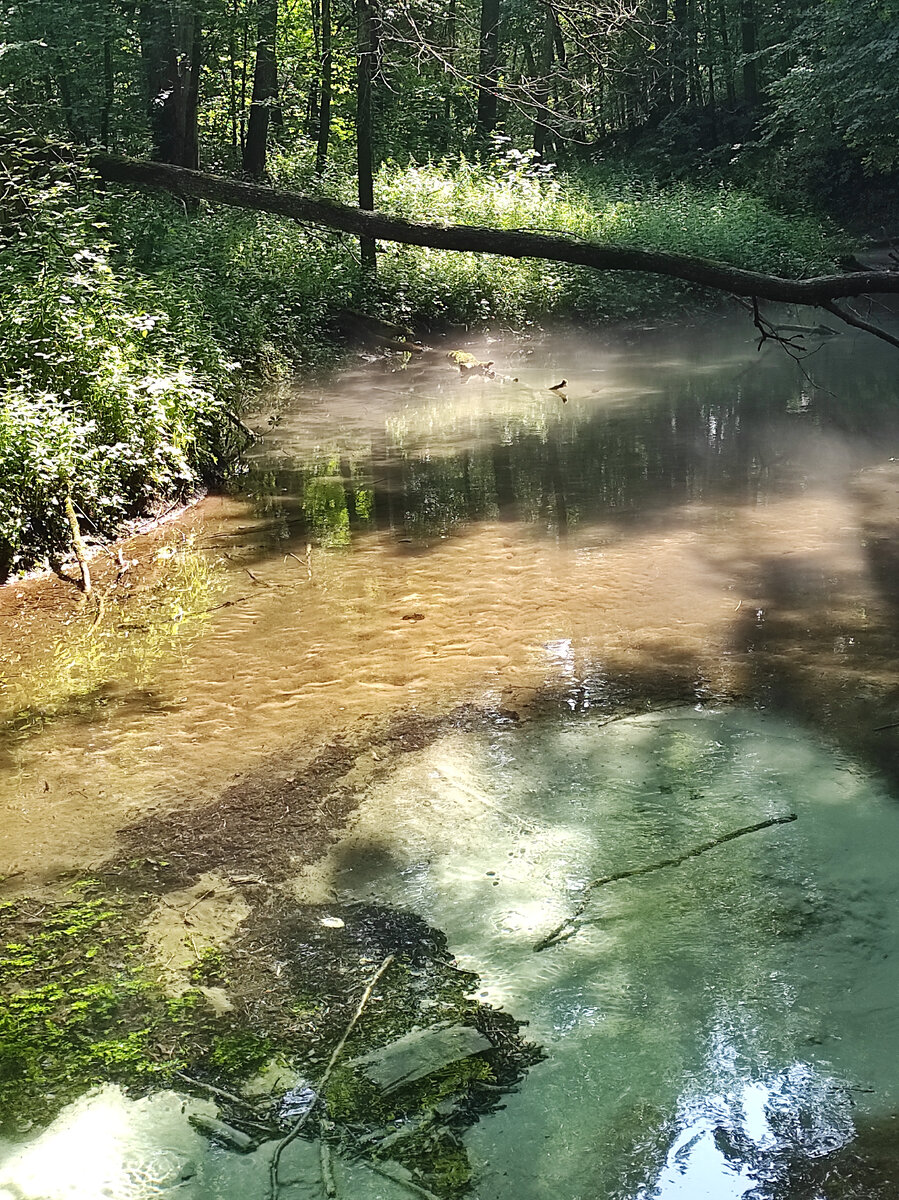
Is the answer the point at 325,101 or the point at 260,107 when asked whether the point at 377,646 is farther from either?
the point at 325,101

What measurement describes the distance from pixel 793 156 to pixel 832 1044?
26734mm

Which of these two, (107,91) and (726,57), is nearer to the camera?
(107,91)

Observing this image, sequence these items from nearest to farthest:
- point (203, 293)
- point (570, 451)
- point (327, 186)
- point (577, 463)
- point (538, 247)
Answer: point (538, 247)
point (577, 463)
point (570, 451)
point (203, 293)
point (327, 186)

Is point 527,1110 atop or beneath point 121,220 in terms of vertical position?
beneath

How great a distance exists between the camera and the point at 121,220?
522 inches

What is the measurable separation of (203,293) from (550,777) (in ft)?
31.4

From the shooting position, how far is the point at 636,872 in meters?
3.51

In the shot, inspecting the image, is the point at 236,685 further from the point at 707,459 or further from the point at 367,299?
the point at 367,299

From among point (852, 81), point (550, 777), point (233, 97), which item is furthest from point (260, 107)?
point (550, 777)

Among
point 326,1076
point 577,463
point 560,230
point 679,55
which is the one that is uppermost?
point 679,55

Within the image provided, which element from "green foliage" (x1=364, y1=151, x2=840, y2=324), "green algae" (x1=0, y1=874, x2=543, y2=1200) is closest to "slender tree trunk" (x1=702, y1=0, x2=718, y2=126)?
"green foliage" (x1=364, y1=151, x2=840, y2=324)

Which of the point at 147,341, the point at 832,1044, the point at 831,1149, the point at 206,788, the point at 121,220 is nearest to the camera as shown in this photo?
the point at 831,1149

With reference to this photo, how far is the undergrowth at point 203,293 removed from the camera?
23.6 ft

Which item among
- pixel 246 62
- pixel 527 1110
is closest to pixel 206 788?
pixel 527 1110
